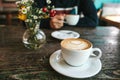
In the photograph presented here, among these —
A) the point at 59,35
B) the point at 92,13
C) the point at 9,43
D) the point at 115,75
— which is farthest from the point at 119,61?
the point at 92,13

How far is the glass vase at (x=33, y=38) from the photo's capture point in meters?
0.88

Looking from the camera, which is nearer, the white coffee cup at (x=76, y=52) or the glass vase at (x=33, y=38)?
the white coffee cup at (x=76, y=52)

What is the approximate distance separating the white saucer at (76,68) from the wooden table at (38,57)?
0.02 meters

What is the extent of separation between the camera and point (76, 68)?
0.73 meters

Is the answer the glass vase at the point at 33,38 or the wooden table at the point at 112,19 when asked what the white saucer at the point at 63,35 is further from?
the wooden table at the point at 112,19

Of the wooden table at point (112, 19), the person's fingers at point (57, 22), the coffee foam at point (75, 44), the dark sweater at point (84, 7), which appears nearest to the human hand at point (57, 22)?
the person's fingers at point (57, 22)

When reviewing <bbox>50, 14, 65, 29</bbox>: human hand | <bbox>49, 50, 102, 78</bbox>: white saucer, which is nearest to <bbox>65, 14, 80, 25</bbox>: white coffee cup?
<bbox>50, 14, 65, 29</bbox>: human hand

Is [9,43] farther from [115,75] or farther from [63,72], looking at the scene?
[115,75]

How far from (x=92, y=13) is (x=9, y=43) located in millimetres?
861

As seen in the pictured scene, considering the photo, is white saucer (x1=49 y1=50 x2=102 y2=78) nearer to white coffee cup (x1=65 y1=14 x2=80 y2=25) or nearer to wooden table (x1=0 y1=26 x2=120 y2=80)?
wooden table (x1=0 y1=26 x2=120 y2=80)

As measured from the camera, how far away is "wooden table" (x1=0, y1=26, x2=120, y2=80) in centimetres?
70

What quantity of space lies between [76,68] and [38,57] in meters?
0.20

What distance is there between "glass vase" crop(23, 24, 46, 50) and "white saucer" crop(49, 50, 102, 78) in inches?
5.0

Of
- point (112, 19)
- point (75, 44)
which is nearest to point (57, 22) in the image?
point (75, 44)
